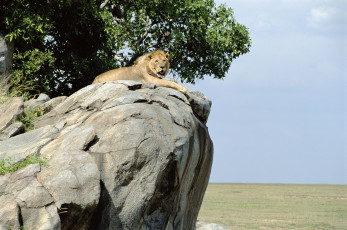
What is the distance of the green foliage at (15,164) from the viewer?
12.7 meters

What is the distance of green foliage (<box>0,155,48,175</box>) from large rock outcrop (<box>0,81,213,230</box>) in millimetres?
165

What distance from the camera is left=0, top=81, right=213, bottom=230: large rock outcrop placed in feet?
37.8

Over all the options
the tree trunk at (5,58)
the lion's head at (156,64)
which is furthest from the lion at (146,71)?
the tree trunk at (5,58)

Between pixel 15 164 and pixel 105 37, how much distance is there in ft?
50.3

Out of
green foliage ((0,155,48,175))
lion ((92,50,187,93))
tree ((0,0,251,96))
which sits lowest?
green foliage ((0,155,48,175))

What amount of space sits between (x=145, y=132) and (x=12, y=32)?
453 inches

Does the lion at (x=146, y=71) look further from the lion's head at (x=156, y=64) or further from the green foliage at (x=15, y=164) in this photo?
the green foliage at (x=15, y=164)

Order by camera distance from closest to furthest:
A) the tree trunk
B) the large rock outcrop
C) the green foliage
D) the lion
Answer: the large rock outcrop, the green foliage, the lion, the tree trunk

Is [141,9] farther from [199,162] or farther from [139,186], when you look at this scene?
[139,186]

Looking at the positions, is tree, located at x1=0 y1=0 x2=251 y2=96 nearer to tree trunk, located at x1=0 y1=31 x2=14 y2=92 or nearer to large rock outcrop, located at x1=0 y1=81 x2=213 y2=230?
tree trunk, located at x1=0 y1=31 x2=14 y2=92

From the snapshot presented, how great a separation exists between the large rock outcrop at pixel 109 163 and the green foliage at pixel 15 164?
0.16m

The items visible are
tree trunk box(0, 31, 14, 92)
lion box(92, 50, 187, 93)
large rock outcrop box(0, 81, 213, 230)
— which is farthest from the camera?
tree trunk box(0, 31, 14, 92)

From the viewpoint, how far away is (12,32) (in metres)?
22.2

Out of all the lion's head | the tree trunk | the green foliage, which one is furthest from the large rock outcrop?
the tree trunk
